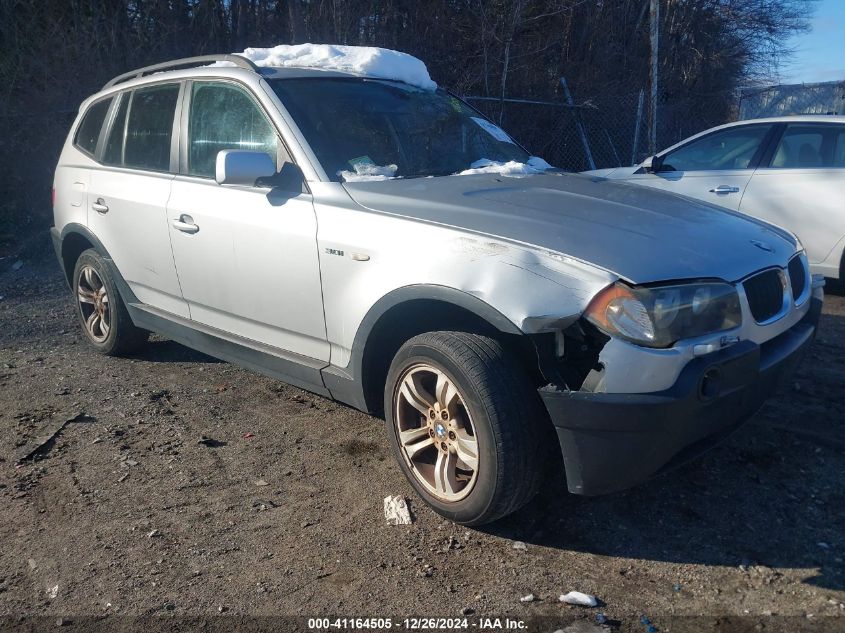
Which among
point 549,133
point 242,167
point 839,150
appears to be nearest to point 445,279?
point 242,167

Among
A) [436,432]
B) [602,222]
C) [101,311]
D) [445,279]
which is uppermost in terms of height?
[602,222]

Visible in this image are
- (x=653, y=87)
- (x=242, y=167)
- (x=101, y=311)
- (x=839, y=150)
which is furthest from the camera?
(x=653, y=87)

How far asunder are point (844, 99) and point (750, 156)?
9.47 m

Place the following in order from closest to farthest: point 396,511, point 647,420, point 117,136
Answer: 1. point 647,420
2. point 396,511
3. point 117,136

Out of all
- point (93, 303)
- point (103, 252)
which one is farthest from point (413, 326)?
point (93, 303)

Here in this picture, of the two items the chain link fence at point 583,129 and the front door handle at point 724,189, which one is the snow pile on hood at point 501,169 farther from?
the chain link fence at point 583,129

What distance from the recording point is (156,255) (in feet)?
15.2

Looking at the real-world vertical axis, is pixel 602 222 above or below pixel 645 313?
above

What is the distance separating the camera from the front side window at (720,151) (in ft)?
23.2

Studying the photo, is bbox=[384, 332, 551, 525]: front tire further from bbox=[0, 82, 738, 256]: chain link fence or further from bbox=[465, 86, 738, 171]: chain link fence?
bbox=[465, 86, 738, 171]: chain link fence

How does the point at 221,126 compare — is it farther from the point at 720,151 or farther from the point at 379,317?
the point at 720,151

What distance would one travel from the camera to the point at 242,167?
11.9ft

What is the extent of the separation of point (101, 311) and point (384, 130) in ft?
9.06

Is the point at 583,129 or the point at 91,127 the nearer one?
the point at 91,127
